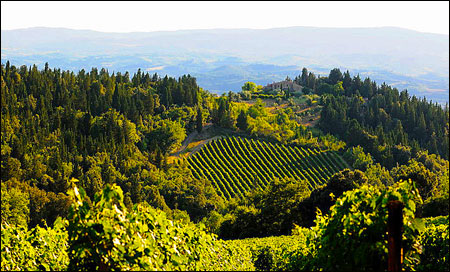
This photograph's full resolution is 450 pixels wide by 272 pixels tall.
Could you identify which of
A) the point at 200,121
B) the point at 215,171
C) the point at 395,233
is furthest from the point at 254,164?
the point at 395,233

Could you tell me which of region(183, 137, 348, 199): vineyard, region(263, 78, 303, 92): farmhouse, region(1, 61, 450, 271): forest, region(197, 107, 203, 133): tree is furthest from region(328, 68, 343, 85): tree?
region(197, 107, 203, 133): tree

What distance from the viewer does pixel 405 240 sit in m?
8.88

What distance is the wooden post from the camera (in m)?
7.80

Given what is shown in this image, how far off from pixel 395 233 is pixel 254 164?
90.5 m

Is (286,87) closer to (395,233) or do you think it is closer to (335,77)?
(335,77)

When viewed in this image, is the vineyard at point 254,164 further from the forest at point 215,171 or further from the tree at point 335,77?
the tree at point 335,77

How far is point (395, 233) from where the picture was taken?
25.8 ft

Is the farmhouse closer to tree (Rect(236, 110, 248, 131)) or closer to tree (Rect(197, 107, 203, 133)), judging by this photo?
tree (Rect(236, 110, 248, 131))

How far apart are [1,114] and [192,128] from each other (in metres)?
38.2

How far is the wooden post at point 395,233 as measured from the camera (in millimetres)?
7797

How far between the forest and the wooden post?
2.00 feet

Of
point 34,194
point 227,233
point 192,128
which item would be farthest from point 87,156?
point 227,233

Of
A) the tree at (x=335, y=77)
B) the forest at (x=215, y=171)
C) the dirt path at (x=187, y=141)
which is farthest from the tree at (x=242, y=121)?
the tree at (x=335, y=77)

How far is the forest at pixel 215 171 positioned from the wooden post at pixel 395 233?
0.61 meters
